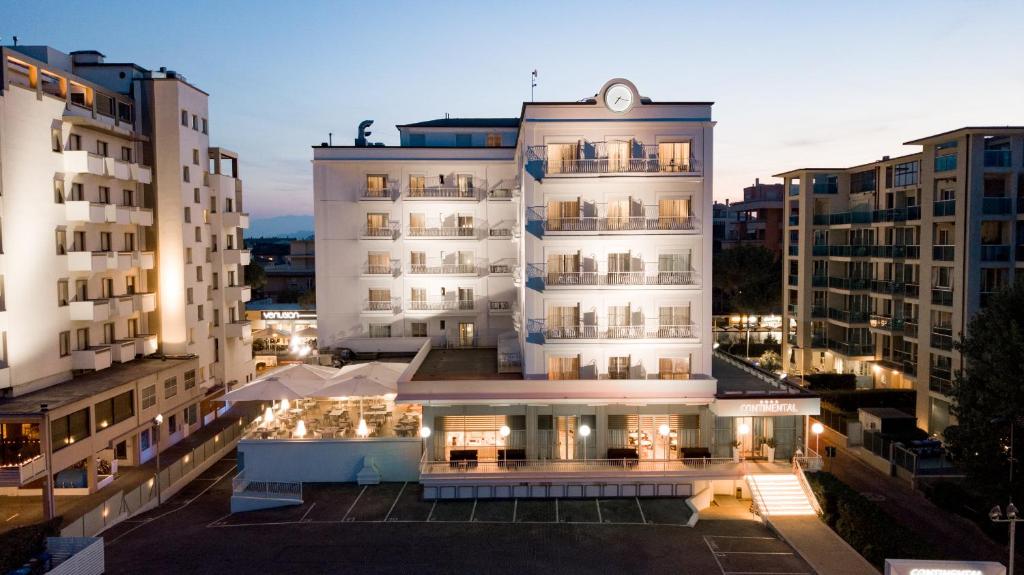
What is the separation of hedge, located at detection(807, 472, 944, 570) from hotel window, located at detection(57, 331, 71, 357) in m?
36.9

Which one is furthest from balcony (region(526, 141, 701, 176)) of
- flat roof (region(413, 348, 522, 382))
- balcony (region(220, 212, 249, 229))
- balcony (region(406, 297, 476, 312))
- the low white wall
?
balcony (region(220, 212, 249, 229))

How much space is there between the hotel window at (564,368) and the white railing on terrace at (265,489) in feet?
42.5

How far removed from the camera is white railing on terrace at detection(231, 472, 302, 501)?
28844mm

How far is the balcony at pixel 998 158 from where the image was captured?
36219mm

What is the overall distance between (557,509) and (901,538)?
42.2 ft

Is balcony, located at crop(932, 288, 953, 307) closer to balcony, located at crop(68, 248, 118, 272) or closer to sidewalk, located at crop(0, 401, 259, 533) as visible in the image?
sidewalk, located at crop(0, 401, 259, 533)

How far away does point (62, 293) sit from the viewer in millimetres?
33719

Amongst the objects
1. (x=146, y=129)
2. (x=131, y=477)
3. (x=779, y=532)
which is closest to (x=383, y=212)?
Answer: (x=146, y=129)

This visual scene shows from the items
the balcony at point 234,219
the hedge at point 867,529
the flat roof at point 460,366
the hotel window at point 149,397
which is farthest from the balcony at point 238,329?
the hedge at point 867,529

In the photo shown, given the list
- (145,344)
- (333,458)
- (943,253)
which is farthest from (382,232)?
(943,253)

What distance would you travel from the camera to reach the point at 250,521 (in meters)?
27.0

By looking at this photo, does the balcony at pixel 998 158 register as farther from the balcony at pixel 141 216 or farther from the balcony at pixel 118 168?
the balcony at pixel 141 216

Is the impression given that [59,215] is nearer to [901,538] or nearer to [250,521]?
[250,521]

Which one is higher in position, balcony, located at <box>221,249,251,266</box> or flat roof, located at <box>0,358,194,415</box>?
balcony, located at <box>221,249,251,266</box>
